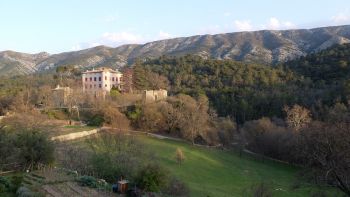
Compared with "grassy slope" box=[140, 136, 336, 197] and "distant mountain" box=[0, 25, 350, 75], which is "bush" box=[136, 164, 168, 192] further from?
"distant mountain" box=[0, 25, 350, 75]

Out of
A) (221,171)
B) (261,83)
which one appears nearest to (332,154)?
(221,171)

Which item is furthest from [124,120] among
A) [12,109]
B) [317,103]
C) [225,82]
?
[225,82]

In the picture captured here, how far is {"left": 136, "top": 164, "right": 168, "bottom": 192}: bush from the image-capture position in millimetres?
16734

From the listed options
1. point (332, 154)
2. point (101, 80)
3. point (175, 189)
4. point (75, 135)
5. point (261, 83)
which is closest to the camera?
point (332, 154)

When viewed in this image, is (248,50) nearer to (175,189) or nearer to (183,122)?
(183,122)

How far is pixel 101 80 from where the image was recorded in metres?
67.0

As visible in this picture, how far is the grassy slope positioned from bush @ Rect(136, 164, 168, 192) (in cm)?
738

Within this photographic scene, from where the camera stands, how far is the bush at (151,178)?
659 inches

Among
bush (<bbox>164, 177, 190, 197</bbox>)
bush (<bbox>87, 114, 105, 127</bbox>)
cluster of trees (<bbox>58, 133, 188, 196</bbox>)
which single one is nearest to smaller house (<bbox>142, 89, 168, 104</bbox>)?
bush (<bbox>87, 114, 105, 127</bbox>)

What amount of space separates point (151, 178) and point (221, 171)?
18849 mm

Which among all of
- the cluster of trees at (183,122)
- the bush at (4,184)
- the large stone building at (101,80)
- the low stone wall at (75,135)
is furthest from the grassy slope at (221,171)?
the large stone building at (101,80)

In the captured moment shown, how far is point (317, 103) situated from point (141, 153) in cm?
3566

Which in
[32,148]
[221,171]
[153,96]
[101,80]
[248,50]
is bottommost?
[221,171]

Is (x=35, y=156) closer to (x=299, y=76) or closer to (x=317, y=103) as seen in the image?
(x=317, y=103)
